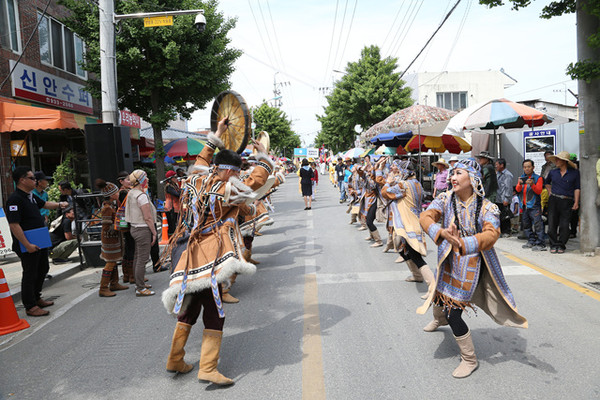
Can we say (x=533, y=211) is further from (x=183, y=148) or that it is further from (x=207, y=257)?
(x=183, y=148)

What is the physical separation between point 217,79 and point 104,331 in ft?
40.7

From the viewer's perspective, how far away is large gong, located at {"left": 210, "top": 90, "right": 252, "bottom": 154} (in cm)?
450

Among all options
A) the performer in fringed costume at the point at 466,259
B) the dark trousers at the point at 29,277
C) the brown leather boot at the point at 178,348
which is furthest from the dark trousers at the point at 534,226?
the dark trousers at the point at 29,277

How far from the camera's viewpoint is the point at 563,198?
8.08 meters

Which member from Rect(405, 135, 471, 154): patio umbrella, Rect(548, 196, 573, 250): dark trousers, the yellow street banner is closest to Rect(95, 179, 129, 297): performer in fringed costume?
the yellow street banner

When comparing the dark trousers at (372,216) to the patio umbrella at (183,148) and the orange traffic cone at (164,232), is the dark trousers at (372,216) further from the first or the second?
the patio umbrella at (183,148)

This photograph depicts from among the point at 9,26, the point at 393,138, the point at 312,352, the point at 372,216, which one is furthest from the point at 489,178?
the point at 9,26

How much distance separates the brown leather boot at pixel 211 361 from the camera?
346cm

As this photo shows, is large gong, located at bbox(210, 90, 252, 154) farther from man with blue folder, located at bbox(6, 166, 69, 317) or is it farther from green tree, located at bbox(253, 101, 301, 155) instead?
green tree, located at bbox(253, 101, 301, 155)

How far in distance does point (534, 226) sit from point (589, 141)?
6.01 feet

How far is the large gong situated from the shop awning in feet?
24.5

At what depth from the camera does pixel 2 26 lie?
12445 mm

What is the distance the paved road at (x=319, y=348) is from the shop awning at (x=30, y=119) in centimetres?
586

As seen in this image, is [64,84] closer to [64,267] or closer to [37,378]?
[64,267]
